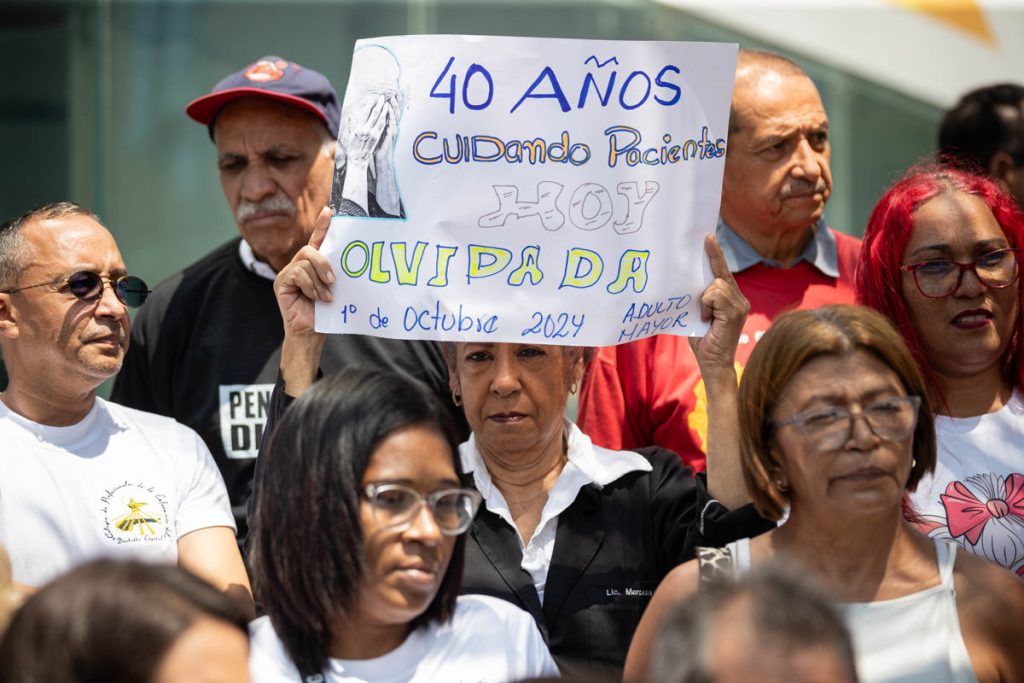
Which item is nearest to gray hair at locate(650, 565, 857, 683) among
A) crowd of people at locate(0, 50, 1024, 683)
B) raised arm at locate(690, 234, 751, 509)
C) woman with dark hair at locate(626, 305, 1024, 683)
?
crowd of people at locate(0, 50, 1024, 683)

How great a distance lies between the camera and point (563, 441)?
152 inches

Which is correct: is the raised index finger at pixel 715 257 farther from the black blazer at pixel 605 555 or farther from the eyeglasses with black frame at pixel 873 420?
the eyeglasses with black frame at pixel 873 420

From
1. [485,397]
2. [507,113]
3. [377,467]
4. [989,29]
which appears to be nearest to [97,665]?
[377,467]

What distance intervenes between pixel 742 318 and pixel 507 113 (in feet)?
2.53

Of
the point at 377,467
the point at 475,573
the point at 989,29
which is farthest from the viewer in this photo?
the point at 989,29

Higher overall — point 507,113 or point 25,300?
point 507,113

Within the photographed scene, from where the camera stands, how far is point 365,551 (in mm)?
2834

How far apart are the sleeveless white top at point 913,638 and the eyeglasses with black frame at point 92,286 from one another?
1755 mm

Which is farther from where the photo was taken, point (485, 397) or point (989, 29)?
point (989, 29)

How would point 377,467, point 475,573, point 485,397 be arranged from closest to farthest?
point 377,467 → point 475,573 → point 485,397

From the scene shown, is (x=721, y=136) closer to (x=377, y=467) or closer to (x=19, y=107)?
(x=377, y=467)

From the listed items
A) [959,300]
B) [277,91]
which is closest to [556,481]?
[959,300]

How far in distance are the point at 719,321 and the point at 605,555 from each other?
2.10ft

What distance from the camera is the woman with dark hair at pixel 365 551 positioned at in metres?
2.83
